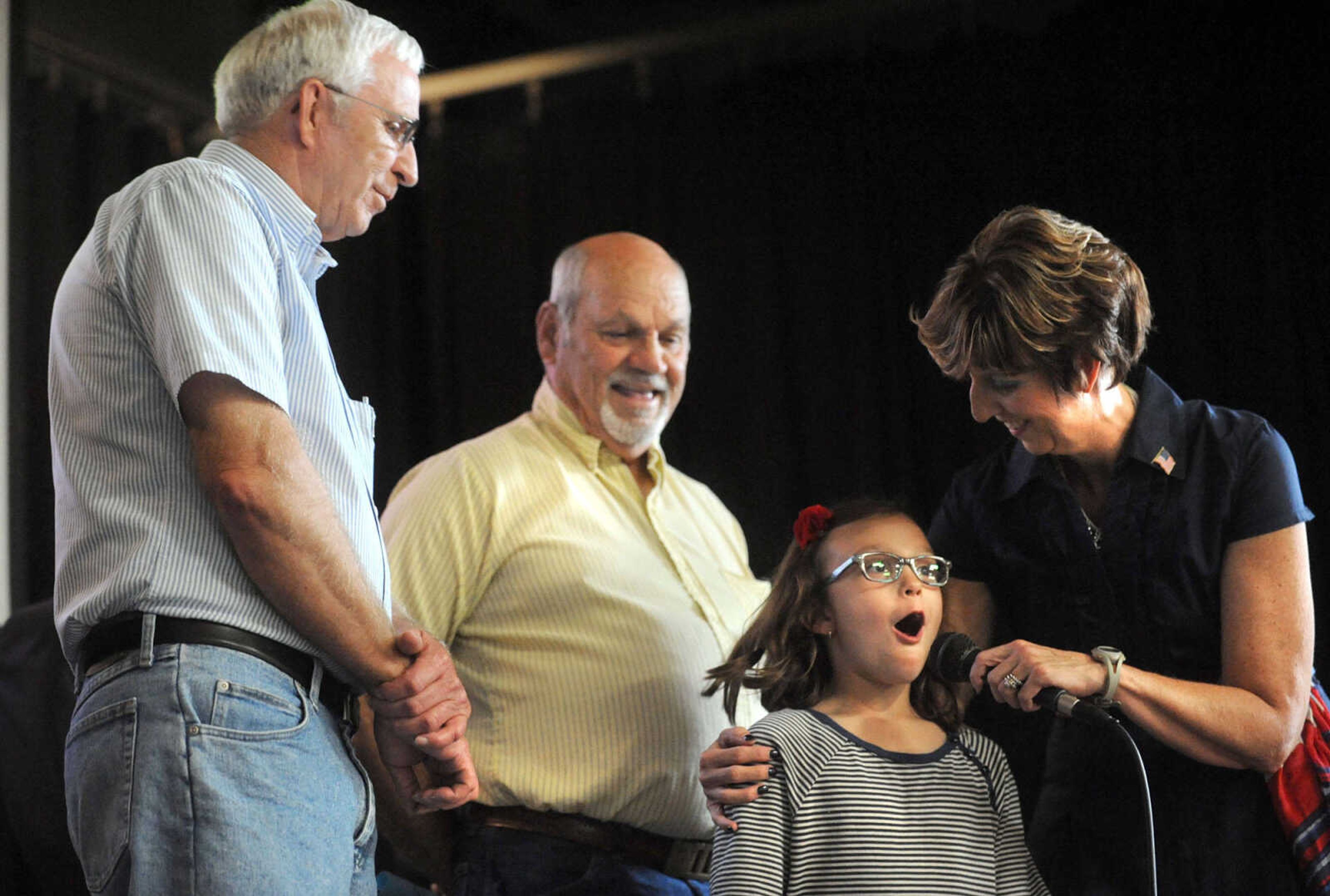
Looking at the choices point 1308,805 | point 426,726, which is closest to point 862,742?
point 1308,805

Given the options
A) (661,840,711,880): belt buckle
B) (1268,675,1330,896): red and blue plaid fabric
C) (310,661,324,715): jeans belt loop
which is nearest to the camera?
(310,661,324,715): jeans belt loop

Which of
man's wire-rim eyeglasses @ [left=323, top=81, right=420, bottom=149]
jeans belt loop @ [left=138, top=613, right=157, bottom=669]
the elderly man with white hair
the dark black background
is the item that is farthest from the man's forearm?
the dark black background

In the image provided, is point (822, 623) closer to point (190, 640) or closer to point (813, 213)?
point (190, 640)

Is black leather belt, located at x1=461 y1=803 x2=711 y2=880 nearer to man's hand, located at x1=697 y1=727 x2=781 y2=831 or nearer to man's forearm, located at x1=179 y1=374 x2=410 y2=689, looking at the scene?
man's hand, located at x1=697 y1=727 x2=781 y2=831

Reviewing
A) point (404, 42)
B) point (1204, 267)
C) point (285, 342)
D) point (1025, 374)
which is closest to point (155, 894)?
point (285, 342)

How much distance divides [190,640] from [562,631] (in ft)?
3.37

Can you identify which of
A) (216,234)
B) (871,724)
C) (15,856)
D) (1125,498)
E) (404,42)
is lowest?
(15,856)

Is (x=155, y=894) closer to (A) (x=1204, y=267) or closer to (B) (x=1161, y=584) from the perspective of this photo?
(B) (x=1161, y=584)

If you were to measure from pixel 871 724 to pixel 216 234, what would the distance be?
131 centimetres

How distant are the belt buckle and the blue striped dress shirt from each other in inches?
39.7

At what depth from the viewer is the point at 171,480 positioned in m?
1.47

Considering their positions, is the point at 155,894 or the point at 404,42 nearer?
the point at 155,894

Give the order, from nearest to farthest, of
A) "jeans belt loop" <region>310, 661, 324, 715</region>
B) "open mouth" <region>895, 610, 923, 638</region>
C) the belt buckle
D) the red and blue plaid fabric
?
"jeans belt loop" <region>310, 661, 324, 715</region> → the red and blue plaid fabric → "open mouth" <region>895, 610, 923, 638</region> → the belt buckle

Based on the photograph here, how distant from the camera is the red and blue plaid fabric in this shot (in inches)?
73.5
